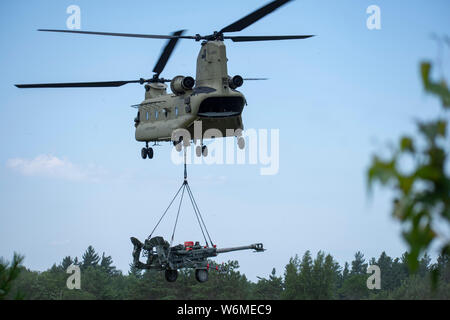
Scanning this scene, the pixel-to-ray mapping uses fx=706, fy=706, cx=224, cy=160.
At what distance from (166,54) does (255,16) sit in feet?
25.4

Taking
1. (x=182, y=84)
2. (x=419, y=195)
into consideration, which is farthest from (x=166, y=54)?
(x=419, y=195)

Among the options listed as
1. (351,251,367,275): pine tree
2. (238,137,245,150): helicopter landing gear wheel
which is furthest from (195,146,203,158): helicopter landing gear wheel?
(351,251,367,275): pine tree

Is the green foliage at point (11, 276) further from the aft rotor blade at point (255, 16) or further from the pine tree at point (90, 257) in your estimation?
the pine tree at point (90, 257)

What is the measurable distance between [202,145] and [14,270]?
9.08 m

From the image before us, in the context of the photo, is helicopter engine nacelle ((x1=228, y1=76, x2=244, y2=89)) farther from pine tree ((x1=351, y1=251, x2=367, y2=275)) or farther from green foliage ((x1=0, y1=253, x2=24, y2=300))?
pine tree ((x1=351, y1=251, x2=367, y2=275))

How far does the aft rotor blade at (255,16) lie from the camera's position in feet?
76.6

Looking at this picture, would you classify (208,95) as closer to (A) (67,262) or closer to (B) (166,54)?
(B) (166,54)

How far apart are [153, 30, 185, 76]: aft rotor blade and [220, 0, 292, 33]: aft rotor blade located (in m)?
3.90

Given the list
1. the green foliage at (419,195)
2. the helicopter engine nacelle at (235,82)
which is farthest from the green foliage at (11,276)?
the green foliage at (419,195)

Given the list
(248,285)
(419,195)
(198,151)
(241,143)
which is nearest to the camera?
(419,195)

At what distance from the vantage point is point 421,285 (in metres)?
64.5

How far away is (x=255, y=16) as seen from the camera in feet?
79.5
